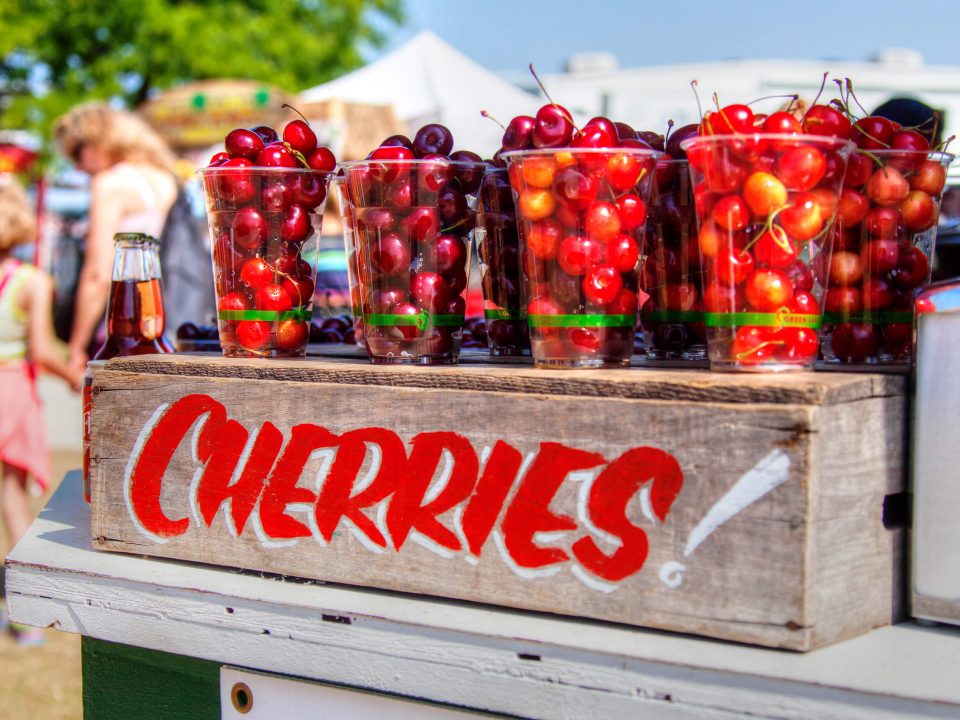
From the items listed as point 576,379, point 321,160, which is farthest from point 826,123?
point 321,160

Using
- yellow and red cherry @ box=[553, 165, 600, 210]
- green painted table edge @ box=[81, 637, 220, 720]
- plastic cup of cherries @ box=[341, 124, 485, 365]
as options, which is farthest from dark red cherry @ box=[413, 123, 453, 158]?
green painted table edge @ box=[81, 637, 220, 720]

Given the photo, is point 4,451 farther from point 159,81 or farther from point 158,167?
point 159,81

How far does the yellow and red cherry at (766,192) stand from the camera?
1.08 metres

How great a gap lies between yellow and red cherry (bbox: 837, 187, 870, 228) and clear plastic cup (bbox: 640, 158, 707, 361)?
173 millimetres

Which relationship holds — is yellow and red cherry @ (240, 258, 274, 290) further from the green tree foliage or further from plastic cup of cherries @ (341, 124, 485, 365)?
the green tree foliage

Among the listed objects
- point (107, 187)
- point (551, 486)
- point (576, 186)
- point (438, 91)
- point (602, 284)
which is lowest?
point (551, 486)

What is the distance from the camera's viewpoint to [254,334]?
58.1 inches

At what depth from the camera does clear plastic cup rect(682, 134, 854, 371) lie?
3.58 ft

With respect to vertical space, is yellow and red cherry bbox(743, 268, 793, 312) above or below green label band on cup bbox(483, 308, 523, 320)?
above

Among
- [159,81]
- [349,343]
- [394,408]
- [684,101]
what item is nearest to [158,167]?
[684,101]

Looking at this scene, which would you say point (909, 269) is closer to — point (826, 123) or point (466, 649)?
point (826, 123)

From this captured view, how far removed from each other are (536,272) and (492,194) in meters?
0.20

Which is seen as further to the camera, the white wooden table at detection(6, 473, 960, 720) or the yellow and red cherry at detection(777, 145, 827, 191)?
the yellow and red cherry at detection(777, 145, 827, 191)

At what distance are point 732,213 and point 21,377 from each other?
3443 millimetres
